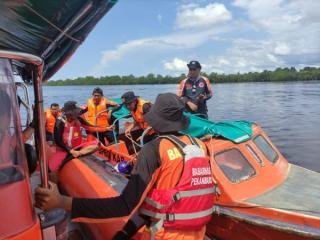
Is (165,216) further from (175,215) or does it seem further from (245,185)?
(245,185)

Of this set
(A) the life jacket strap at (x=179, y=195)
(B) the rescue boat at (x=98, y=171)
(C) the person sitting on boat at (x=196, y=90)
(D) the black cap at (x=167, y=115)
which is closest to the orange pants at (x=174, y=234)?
(A) the life jacket strap at (x=179, y=195)

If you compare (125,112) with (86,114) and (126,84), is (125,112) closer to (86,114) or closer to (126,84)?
(86,114)

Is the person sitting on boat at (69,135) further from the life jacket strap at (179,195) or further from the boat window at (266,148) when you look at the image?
the life jacket strap at (179,195)

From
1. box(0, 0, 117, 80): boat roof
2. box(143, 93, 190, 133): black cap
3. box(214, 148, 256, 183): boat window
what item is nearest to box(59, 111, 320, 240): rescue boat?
box(214, 148, 256, 183): boat window

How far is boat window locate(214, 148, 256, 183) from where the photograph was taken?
4633mm

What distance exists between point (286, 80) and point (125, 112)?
229 ft

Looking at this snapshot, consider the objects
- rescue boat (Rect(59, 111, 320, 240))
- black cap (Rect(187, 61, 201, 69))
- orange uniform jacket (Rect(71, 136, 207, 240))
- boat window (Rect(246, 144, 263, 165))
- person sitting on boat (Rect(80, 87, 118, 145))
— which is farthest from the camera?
person sitting on boat (Rect(80, 87, 118, 145))

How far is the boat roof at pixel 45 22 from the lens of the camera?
71.6 inches

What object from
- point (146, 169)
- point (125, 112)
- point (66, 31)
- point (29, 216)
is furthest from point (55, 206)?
point (125, 112)

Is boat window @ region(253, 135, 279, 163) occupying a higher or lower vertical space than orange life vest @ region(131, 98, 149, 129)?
lower

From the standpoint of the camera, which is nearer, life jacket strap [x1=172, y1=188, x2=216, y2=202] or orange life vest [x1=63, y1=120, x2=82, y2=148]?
life jacket strap [x1=172, y1=188, x2=216, y2=202]

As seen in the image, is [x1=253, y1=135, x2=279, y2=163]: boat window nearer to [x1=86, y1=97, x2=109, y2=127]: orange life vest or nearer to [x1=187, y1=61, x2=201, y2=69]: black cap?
[x1=187, y1=61, x2=201, y2=69]: black cap

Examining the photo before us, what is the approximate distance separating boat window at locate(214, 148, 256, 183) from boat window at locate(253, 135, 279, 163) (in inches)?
18.0

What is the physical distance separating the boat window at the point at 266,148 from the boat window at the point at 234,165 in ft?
1.50
